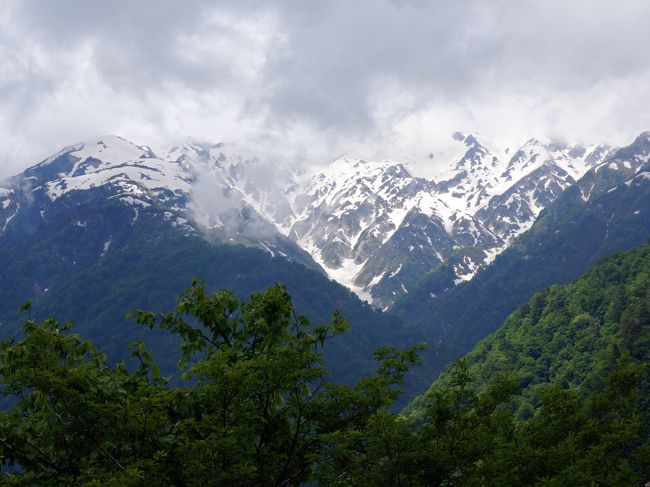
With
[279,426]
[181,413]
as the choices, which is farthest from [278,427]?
[181,413]

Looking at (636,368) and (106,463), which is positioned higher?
(106,463)

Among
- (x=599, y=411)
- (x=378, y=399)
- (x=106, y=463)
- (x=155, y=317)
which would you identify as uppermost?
(x=155, y=317)

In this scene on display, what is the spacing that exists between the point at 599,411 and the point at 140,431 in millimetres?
13693

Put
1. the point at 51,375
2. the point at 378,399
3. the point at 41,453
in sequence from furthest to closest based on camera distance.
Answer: the point at 378,399, the point at 41,453, the point at 51,375

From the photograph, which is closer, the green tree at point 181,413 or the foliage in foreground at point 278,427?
the green tree at point 181,413

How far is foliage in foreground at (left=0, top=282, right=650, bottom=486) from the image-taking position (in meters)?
18.8

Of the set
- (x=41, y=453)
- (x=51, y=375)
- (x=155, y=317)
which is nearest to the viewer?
(x=51, y=375)

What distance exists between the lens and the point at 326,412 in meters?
22.0

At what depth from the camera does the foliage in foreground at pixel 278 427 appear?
18.8m

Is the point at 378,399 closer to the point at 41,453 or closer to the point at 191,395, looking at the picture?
the point at 191,395

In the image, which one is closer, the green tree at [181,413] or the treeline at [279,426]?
the green tree at [181,413]

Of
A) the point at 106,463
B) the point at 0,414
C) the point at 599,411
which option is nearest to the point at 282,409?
the point at 106,463

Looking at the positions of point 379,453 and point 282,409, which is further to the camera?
point 282,409

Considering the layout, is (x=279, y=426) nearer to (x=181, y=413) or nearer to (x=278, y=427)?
(x=278, y=427)
